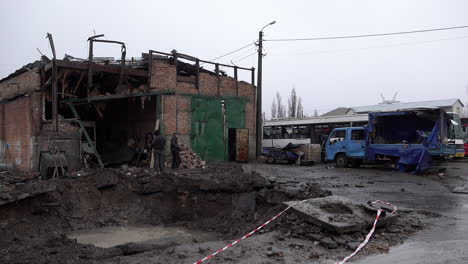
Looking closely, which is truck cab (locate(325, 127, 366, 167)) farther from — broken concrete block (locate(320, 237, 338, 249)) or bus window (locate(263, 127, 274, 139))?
broken concrete block (locate(320, 237, 338, 249))

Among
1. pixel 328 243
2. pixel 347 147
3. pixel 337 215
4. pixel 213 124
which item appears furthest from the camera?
pixel 347 147

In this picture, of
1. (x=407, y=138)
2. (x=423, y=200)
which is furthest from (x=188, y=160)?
(x=407, y=138)

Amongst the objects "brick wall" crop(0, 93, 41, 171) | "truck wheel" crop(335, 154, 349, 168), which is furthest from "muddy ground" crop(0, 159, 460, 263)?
"truck wheel" crop(335, 154, 349, 168)

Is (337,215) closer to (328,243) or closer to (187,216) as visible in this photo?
(328,243)

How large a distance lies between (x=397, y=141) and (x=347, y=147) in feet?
7.70

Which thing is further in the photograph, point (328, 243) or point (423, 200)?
point (423, 200)

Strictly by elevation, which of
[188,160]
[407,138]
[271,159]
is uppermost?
[407,138]

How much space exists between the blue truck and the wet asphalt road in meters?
0.88

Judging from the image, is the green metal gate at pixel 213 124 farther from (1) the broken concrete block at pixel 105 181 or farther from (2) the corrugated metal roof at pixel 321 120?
(1) the broken concrete block at pixel 105 181

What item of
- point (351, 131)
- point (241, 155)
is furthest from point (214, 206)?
point (351, 131)

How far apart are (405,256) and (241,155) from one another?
47.3ft

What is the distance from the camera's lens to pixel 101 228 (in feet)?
32.8

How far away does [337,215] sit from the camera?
7.20 metres

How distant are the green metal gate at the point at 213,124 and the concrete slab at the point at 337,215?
10653 millimetres
